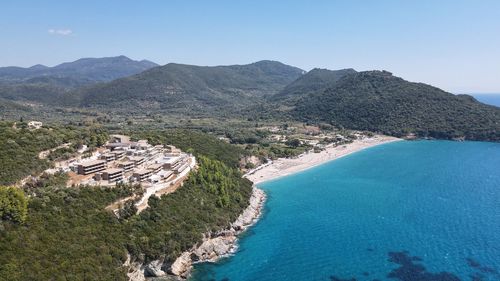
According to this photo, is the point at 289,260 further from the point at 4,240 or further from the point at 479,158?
the point at 479,158

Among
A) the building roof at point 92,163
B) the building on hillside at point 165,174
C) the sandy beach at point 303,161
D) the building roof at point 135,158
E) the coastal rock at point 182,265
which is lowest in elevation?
the coastal rock at point 182,265

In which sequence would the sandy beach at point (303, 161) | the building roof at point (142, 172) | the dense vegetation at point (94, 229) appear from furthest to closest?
the sandy beach at point (303, 161)
the building roof at point (142, 172)
the dense vegetation at point (94, 229)

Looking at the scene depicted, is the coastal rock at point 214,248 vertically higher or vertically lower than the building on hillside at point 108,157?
lower

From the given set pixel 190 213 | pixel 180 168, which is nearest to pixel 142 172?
pixel 180 168

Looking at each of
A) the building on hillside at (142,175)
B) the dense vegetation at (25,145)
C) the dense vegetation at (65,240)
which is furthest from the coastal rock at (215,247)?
the dense vegetation at (25,145)

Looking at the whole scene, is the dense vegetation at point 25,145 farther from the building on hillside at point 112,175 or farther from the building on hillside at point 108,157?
the building on hillside at point 112,175

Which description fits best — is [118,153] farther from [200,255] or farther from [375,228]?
[375,228]
